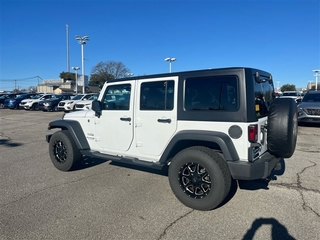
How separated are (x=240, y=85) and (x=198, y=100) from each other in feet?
2.10

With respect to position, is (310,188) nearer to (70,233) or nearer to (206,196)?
(206,196)

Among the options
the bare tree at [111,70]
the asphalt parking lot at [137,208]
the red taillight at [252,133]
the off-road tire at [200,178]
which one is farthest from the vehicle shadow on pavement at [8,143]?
the bare tree at [111,70]

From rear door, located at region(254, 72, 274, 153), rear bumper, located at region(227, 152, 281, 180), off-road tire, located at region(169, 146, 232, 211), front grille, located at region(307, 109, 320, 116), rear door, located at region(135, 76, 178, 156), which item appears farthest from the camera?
front grille, located at region(307, 109, 320, 116)

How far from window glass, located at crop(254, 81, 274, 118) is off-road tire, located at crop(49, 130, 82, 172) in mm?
3498

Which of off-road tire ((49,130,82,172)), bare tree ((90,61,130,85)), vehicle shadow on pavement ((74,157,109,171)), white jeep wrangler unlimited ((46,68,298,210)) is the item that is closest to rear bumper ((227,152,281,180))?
white jeep wrangler unlimited ((46,68,298,210))

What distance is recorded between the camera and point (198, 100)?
3.56 m

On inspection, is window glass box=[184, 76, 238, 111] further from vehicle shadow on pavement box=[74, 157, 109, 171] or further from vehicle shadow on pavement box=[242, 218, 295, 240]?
vehicle shadow on pavement box=[74, 157, 109, 171]

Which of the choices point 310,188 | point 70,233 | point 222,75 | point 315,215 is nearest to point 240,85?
point 222,75

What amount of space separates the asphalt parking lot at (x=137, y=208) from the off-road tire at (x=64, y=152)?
18 centimetres

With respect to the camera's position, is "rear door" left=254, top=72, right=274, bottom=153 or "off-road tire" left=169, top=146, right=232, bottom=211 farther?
"rear door" left=254, top=72, right=274, bottom=153

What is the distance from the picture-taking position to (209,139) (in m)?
3.29

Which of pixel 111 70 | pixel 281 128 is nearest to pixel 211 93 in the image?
pixel 281 128

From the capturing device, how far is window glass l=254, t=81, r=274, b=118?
343 centimetres

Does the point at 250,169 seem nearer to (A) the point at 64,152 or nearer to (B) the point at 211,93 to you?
(B) the point at 211,93
